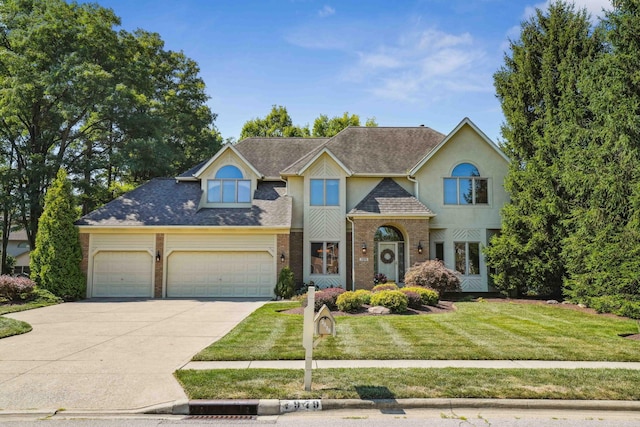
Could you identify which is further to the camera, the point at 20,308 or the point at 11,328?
the point at 20,308

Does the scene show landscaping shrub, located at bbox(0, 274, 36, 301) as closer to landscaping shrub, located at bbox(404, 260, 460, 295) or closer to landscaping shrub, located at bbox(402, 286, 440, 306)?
landscaping shrub, located at bbox(402, 286, 440, 306)

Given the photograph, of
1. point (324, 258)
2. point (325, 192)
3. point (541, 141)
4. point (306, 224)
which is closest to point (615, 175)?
point (541, 141)

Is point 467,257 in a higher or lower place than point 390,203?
lower

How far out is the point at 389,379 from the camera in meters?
6.81

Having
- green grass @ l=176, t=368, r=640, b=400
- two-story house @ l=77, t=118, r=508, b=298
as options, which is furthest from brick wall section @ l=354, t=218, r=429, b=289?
green grass @ l=176, t=368, r=640, b=400

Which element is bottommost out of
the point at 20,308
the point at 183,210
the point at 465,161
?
the point at 20,308

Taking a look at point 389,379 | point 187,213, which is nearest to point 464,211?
point 187,213

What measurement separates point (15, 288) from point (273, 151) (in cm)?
1386

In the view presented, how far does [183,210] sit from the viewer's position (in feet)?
69.1

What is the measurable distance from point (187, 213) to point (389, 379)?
16114 millimetres

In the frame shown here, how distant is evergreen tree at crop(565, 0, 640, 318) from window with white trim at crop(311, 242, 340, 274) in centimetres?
1015

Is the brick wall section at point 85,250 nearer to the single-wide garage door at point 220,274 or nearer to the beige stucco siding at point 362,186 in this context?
the single-wide garage door at point 220,274

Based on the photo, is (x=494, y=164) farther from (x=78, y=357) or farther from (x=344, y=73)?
(x=78, y=357)

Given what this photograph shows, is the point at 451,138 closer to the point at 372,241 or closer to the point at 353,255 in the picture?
the point at 372,241
